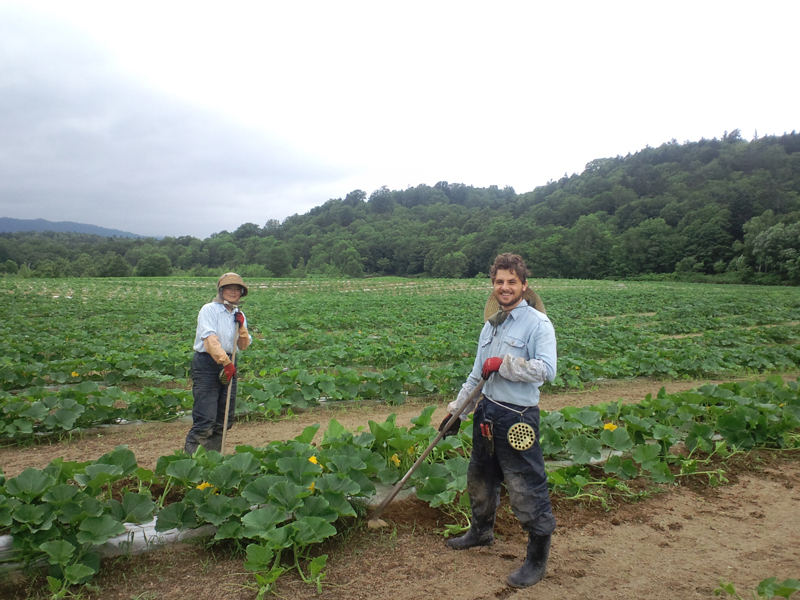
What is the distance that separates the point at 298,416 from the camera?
6.13 meters

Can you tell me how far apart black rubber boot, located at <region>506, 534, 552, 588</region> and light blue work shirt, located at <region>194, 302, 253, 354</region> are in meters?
2.91

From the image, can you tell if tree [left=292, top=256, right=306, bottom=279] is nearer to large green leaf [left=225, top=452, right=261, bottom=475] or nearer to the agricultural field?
the agricultural field

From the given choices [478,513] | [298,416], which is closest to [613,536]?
[478,513]

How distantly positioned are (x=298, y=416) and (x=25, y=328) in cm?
949

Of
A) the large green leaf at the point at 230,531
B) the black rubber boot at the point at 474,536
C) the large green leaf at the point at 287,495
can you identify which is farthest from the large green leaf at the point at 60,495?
the black rubber boot at the point at 474,536

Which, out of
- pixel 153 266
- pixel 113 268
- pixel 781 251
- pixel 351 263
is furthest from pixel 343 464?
pixel 351 263

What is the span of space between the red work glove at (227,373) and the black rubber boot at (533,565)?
2.70 m

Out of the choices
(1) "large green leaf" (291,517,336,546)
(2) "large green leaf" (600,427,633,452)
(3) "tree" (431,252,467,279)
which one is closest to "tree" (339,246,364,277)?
(3) "tree" (431,252,467,279)

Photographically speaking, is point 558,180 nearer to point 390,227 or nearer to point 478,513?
point 390,227

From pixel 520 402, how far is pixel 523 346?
303mm

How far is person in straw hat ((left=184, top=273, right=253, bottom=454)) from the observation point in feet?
13.3

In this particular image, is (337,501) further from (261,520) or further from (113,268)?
(113,268)

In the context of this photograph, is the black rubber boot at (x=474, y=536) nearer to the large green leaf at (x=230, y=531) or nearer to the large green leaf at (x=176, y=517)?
the large green leaf at (x=230, y=531)

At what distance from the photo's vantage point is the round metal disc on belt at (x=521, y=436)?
2.48 meters
